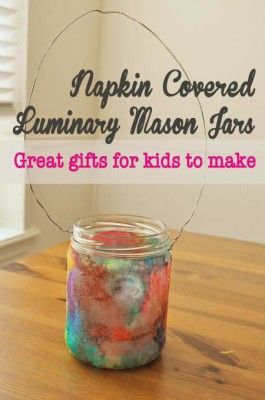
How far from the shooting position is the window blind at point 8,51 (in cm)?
160

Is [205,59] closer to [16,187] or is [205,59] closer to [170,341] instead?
[16,187]

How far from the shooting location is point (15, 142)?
1.69 metres

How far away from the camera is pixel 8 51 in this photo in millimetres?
1638

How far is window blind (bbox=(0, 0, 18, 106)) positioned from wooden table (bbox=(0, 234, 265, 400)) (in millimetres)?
823

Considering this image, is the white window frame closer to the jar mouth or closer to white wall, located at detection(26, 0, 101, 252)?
white wall, located at detection(26, 0, 101, 252)

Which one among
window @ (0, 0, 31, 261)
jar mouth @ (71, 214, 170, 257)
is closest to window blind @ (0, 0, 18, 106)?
window @ (0, 0, 31, 261)

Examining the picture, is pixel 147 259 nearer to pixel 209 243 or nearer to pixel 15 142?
pixel 209 243

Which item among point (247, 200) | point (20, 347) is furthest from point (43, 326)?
point (247, 200)

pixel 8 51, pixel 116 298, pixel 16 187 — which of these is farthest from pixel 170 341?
pixel 8 51

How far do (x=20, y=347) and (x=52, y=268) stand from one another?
0.99 ft

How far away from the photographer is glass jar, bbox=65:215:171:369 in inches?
22.1

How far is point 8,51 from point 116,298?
129 centimetres

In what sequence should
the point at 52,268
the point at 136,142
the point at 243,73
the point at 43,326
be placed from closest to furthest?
1. the point at 43,326
2. the point at 52,268
3. the point at 243,73
4. the point at 136,142

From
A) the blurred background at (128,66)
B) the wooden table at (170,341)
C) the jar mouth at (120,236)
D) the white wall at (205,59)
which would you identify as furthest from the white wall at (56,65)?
the jar mouth at (120,236)
